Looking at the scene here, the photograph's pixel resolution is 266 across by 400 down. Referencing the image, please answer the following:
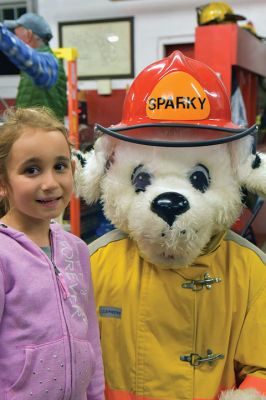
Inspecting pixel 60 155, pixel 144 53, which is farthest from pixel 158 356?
pixel 144 53

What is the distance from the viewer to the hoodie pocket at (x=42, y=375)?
869 mm

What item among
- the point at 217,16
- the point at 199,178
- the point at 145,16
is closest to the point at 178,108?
the point at 199,178

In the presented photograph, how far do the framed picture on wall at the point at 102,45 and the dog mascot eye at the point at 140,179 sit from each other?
182 inches

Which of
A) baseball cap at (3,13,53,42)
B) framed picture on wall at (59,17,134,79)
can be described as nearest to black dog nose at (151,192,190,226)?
baseball cap at (3,13,53,42)

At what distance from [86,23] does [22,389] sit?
538cm

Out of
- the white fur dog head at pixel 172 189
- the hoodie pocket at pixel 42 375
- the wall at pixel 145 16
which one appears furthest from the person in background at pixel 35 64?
the wall at pixel 145 16

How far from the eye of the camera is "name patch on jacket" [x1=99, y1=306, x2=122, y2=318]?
120 cm

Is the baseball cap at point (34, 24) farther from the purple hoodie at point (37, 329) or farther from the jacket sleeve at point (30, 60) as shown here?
the purple hoodie at point (37, 329)

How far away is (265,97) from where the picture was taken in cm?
475

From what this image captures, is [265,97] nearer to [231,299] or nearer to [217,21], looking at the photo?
[217,21]

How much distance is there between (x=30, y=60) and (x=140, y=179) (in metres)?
1.89

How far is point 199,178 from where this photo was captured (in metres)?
1.15

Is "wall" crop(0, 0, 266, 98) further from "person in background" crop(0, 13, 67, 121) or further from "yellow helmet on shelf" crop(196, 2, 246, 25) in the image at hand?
"person in background" crop(0, 13, 67, 121)

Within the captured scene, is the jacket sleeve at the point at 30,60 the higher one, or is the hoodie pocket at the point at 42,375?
the jacket sleeve at the point at 30,60
